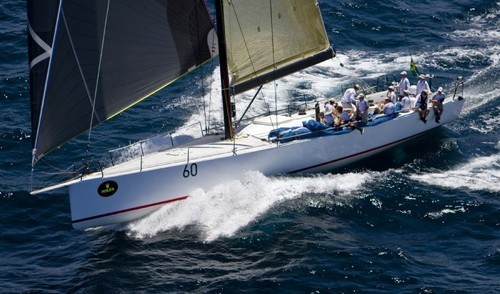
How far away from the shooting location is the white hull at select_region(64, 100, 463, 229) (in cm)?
3083

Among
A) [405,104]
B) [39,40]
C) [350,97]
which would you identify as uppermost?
[39,40]

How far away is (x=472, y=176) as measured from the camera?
34.7 meters

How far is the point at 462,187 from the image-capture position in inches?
1330

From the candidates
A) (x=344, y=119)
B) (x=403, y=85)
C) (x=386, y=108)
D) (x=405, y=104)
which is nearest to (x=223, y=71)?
(x=344, y=119)

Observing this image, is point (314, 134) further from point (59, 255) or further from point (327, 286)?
point (59, 255)

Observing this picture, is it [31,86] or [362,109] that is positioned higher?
[31,86]

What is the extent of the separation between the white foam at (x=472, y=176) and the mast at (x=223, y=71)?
25.9ft

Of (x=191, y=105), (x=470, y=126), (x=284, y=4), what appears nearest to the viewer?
(x=284, y=4)

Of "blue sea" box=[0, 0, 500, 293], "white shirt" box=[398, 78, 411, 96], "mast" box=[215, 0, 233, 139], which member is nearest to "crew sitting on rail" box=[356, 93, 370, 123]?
"blue sea" box=[0, 0, 500, 293]

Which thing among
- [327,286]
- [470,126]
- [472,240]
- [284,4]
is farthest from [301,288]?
[470,126]

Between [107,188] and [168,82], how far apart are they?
453 cm

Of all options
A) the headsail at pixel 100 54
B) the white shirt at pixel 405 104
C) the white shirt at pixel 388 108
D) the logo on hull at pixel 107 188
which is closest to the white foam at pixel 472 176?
the white shirt at pixel 388 108

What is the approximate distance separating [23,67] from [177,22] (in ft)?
55.5

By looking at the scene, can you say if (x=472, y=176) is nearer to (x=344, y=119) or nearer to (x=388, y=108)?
(x=388, y=108)
